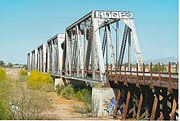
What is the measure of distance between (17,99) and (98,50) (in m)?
9.33

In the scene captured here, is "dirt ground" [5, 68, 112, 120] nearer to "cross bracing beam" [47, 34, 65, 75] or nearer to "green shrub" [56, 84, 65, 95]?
"green shrub" [56, 84, 65, 95]

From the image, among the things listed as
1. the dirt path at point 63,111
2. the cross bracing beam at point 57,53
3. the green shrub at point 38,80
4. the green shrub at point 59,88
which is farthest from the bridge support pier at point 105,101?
the cross bracing beam at point 57,53

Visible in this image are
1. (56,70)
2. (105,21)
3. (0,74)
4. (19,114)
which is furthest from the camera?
(56,70)

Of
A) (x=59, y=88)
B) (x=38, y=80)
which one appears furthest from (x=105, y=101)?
(x=38, y=80)

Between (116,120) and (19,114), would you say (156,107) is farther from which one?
(19,114)

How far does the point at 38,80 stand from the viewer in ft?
175

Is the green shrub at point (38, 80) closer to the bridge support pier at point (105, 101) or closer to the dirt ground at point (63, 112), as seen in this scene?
the dirt ground at point (63, 112)

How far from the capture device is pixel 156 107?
848 inches

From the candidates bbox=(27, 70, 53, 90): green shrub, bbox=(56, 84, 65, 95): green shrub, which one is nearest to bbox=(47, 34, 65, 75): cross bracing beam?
bbox=(27, 70, 53, 90): green shrub

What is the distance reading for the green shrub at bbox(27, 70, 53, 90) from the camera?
166ft

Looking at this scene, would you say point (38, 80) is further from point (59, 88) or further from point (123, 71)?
point (123, 71)

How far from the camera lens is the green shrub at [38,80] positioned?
50.6m

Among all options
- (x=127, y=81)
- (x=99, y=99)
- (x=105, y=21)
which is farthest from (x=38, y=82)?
(x=127, y=81)

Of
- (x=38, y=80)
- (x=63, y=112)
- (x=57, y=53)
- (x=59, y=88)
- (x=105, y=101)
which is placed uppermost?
(x=57, y=53)
